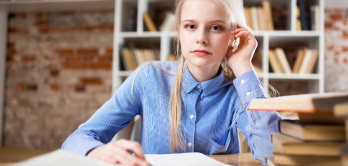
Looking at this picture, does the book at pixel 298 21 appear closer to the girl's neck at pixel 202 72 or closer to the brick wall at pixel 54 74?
the girl's neck at pixel 202 72

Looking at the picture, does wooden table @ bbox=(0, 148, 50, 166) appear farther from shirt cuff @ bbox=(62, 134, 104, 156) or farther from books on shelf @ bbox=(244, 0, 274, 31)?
books on shelf @ bbox=(244, 0, 274, 31)

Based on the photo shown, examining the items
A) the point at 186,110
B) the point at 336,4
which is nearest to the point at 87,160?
the point at 186,110

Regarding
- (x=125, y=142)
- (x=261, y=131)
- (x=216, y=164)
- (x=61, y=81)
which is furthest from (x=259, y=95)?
(x=61, y=81)

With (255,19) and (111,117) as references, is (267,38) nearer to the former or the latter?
(255,19)

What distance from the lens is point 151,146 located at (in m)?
1.10

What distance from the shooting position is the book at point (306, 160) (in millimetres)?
476

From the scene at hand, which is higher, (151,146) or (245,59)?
(245,59)

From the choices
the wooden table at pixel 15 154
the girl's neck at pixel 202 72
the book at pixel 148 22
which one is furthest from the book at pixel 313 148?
the wooden table at pixel 15 154

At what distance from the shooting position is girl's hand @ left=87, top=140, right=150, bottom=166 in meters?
0.55

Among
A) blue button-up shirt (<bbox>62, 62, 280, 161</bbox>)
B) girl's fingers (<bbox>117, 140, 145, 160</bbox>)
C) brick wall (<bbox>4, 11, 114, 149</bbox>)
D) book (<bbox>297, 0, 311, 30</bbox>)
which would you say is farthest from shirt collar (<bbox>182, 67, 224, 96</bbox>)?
brick wall (<bbox>4, 11, 114, 149</bbox>)

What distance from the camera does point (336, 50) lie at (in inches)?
117

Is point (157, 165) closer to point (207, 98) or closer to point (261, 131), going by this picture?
point (261, 131)

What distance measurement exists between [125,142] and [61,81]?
309 cm

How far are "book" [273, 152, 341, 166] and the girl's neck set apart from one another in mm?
618
